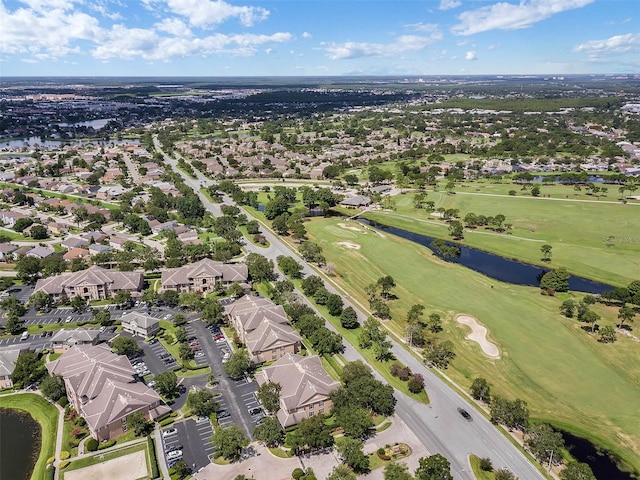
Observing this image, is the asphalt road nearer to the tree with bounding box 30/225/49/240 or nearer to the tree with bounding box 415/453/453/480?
the tree with bounding box 415/453/453/480

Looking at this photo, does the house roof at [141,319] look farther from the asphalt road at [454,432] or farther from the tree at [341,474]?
the tree at [341,474]

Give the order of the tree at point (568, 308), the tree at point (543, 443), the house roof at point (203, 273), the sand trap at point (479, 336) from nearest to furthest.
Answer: the tree at point (543, 443) < the sand trap at point (479, 336) < the tree at point (568, 308) < the house roof at point (203, 273)

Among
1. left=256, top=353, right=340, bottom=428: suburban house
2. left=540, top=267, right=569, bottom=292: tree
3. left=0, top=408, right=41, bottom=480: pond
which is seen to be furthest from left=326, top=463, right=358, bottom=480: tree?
left=540, top=267, right=569, bottom=292: tree

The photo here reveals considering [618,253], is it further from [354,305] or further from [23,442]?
[23,442]

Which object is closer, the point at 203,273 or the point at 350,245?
the point at 203,273

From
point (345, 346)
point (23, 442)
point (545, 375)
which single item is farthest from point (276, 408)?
point (545, 375)

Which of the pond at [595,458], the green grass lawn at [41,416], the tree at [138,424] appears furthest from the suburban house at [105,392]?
the pond at [595,458]

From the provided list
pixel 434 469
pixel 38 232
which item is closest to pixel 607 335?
pixel 434 469

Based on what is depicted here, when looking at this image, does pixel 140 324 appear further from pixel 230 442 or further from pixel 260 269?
pixel 230 442
